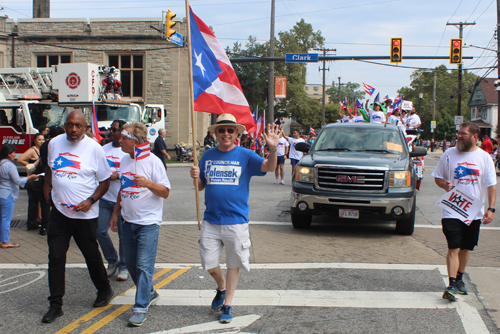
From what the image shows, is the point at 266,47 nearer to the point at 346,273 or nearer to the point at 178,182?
the point at 178,182

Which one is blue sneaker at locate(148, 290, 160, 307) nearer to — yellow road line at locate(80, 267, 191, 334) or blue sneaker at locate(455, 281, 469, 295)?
yellow road line at locate(80, 267, 191, 334)

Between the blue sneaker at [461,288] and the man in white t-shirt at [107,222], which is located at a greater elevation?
the man in white t-shirt at [107,222]

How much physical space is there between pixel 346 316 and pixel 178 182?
39.1ft

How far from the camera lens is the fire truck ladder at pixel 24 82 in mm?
17141

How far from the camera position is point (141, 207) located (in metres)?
4.49

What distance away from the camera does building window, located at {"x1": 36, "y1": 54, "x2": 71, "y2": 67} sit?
94.5 feet

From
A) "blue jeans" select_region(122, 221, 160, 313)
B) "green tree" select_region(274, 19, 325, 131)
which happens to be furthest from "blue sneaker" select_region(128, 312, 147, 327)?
"green tree" select_region(274, 19, 325, 131)

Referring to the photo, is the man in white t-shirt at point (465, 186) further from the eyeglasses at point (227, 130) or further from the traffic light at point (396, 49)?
the traffic light at point (396, 49)

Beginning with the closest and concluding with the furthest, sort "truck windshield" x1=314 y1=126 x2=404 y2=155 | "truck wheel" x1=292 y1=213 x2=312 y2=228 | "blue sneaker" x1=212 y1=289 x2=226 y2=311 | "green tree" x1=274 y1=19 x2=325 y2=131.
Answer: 1. "blue sneaker" x1=212 y1=289 x2=226 y2=311
2. "truck wheel" x1=292 y1=213 x2=312 y2=228
3. "truck windshield" x1=314 y1=126 x2=404 y2=155
4. "green tree" x1=274 y1=19 x2=325 y2=131

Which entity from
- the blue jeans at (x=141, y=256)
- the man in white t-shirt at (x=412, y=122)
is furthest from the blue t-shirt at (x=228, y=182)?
the man in white t-shirt at (x=412, y=122)

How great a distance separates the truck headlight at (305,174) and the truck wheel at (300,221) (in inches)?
28.4

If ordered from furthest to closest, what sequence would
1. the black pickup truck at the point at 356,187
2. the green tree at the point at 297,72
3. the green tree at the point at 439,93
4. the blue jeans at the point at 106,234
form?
the green tree at the point at 439,93 → the green tree at the point at 297,72 → the black pickup truck at the point at 356,187 → the blue jeans at the point at 106,234

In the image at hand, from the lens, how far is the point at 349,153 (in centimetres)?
858

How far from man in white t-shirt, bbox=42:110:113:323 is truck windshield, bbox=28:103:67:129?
11781 millimetres
